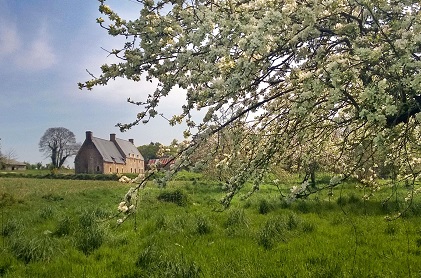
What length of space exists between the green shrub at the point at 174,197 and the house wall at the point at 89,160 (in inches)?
2660

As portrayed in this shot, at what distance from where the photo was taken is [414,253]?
8.06 metres

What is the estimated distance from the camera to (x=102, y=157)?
84.9m

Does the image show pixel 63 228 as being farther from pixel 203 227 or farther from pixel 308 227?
pixel 308 227

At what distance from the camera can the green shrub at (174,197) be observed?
19.8m

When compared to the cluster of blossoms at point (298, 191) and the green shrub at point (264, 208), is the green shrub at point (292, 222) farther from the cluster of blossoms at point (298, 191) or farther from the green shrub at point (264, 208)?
the cluster of blossoms at point (298, 191)

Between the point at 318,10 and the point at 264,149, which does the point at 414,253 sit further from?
the point at 318,10

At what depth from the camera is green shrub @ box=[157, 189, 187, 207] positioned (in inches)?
778

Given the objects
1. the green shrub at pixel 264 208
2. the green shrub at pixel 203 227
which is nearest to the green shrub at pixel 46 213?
the green shrub at pixel 203 227

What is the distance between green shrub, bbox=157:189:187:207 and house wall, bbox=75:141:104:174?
6756cm

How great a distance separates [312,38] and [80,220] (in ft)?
31.2

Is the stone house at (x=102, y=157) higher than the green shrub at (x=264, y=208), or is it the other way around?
the stone house at (x=102, y=157)

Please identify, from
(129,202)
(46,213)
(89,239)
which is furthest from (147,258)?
(46,213)

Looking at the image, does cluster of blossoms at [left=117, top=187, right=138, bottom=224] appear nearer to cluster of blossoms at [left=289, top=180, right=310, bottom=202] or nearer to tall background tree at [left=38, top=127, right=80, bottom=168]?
cluster of blossoms at [left=289, top=180, right=310, bottom=202]

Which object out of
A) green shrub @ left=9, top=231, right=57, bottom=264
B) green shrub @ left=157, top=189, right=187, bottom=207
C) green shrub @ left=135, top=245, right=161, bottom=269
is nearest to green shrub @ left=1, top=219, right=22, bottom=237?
green shrub @ left=9, top=231, right=57, bottom=264
